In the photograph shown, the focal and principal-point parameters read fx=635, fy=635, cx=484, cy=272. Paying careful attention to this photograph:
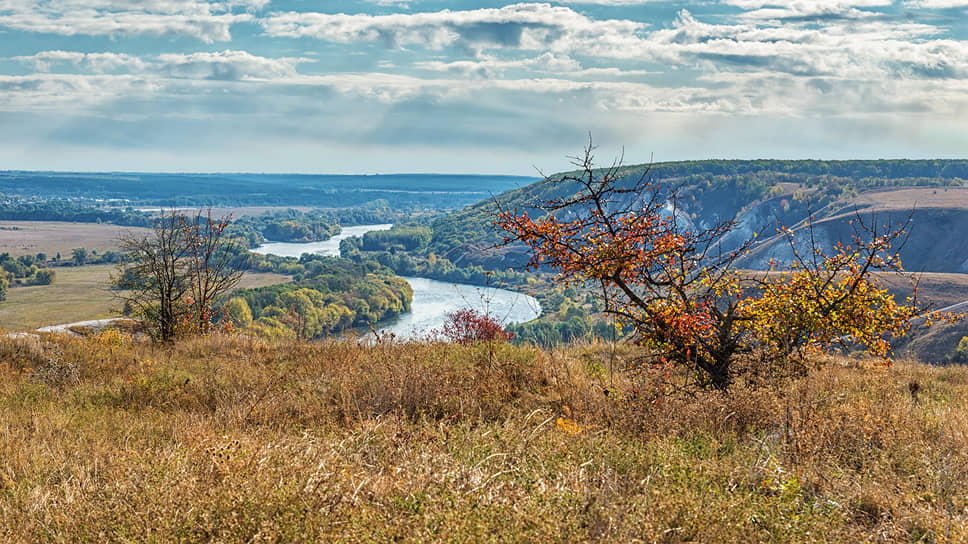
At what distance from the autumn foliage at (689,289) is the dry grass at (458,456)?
31.1 inches

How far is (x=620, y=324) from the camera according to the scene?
7.98 m

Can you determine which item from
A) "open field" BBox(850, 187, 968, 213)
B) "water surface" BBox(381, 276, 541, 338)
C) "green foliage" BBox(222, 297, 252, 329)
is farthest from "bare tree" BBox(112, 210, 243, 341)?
"open field" BBox(850, 187, 968, 213)

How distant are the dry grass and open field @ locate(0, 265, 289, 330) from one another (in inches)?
3305

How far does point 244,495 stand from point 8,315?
4597 inches

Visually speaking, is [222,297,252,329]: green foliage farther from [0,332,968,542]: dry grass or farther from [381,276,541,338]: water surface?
[0,332,968,542]: dry grass

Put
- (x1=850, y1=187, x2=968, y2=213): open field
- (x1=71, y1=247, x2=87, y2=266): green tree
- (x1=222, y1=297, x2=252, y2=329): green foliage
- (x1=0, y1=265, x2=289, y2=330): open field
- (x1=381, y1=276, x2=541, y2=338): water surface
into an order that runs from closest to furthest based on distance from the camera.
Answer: (x1=222, y1=297, x2=252, y2=329): green foliage → (x1=0, y1=265, x2=289, y2=330): open field → (x1=381, y1=276, x2=541, y2=338): water surface → (x1=71, y1=247, x2=87, y2=266): green tree → (x1=850, y1=187, x2=968, y2=213): open field

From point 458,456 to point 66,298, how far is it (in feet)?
437

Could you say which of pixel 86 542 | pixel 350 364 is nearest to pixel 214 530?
pixel 86 542

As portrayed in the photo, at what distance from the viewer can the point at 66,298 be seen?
11506 centimetres

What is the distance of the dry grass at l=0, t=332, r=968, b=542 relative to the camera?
3832 mm

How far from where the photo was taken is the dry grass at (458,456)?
12.6ft

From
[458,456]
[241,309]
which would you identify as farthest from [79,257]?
[458,456]

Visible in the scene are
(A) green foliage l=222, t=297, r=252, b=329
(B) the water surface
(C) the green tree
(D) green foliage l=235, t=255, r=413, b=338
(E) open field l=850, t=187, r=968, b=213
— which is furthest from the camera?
(E) open field l=850, t=187, r=968, b=213

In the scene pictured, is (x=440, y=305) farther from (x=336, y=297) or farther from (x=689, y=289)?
(x=689, y=289)
